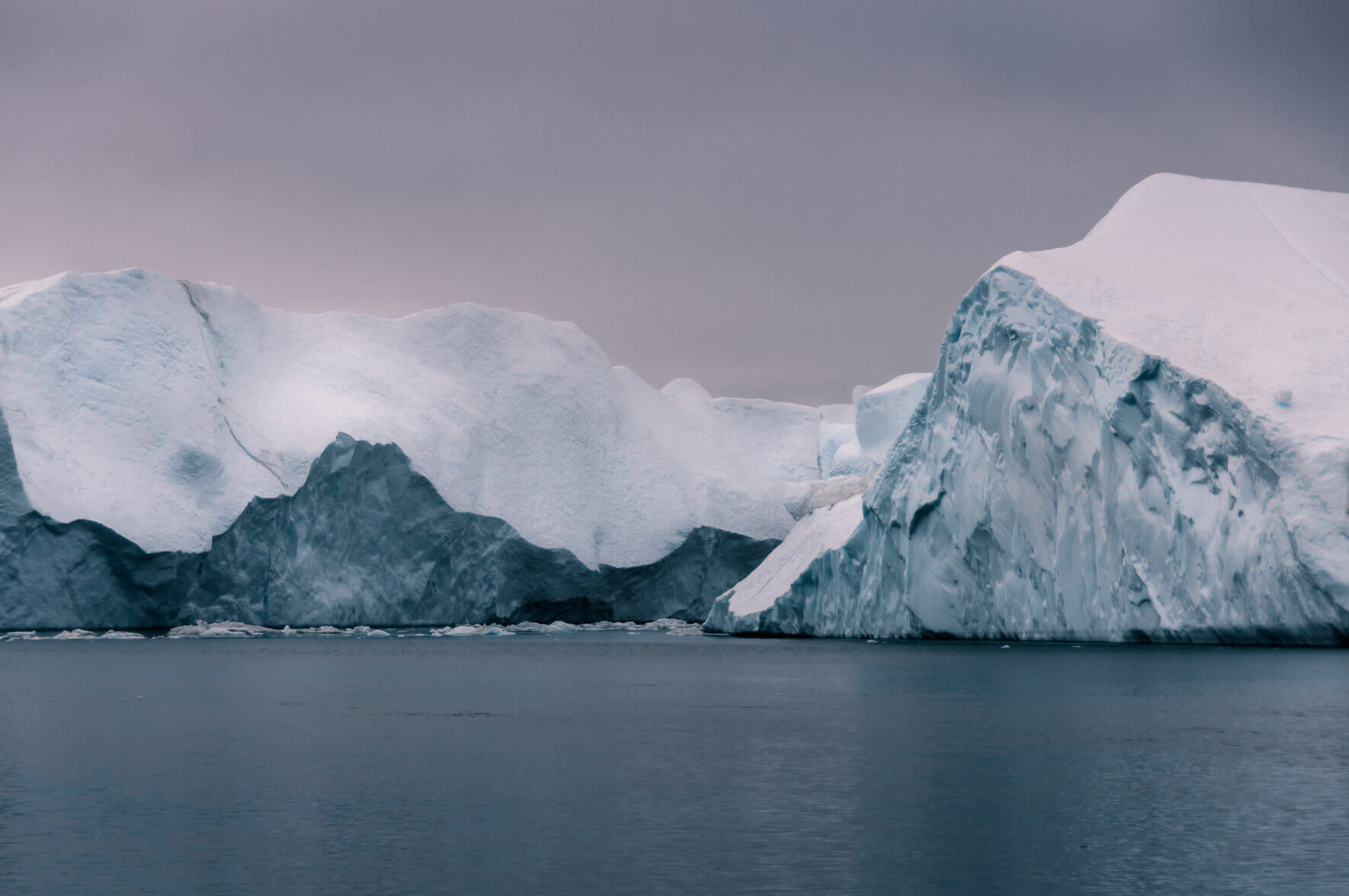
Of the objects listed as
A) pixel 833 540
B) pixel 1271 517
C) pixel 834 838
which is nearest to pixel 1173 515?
pixel 1271 517

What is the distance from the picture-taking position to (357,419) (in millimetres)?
43531

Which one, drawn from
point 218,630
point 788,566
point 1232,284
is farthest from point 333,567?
point 1232,284

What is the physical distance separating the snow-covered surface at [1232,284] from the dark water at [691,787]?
7.05 meters

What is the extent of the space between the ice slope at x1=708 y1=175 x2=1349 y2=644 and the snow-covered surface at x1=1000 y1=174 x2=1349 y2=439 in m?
0.06

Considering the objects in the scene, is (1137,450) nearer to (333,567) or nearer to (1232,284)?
(1232,284)

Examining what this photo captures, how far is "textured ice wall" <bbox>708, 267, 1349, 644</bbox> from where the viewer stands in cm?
2261

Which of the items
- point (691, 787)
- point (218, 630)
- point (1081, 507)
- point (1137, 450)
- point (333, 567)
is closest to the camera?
point (691, 787)

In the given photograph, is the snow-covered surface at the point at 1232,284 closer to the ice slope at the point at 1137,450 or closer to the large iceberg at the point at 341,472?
the ice slope at the point at 1137,450

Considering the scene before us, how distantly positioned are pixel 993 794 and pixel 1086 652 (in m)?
16.9

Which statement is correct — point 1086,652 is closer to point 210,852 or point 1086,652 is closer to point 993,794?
point 993,794

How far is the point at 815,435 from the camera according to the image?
55.4 m

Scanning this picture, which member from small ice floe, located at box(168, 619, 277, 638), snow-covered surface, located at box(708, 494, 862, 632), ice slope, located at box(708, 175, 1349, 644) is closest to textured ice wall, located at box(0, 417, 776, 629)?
small ice floe, located at box(168, 619, 277, 638)

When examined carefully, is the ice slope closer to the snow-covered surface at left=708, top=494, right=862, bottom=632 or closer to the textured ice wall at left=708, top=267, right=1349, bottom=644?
the textured ice wall at left=708, top=267, right=1349, bottom=644

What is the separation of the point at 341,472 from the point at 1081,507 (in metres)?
22.6
